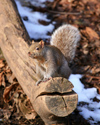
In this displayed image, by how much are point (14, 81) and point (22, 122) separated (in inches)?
24.6

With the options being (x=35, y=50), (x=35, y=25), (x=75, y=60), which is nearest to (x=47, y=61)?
(x=35, y=50)

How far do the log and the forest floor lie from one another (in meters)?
0.42

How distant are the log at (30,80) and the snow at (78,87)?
58cm

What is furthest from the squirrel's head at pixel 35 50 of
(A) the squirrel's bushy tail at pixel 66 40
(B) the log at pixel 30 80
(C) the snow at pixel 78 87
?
(C) the snow at pixel 78 87

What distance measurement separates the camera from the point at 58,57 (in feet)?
8.23

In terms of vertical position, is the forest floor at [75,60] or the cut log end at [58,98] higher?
the cut log end at [58,98]

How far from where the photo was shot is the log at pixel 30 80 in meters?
1.93

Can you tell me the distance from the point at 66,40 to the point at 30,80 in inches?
40.3

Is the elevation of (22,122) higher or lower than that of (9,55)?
lower

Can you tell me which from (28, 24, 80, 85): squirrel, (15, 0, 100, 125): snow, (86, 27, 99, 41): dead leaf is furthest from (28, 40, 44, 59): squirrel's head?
(86, 27, 99, 41): dead leaf

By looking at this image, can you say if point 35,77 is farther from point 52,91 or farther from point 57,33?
point 57,33

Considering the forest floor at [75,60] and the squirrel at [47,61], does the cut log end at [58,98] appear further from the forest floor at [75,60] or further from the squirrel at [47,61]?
the forest floor at [75,60]

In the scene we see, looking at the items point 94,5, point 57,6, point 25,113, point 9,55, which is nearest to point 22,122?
point 25,113

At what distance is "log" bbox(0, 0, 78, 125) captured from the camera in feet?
6.32
